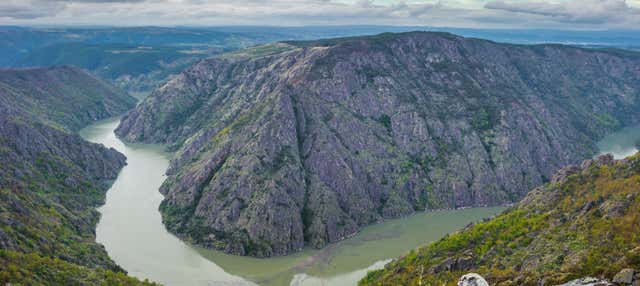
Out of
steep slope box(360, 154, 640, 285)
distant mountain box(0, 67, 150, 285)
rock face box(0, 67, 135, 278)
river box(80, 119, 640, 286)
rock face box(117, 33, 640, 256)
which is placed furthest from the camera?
rock face box(117, 33, 640, 256)

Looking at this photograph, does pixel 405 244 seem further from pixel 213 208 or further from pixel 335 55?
pixel 335 55

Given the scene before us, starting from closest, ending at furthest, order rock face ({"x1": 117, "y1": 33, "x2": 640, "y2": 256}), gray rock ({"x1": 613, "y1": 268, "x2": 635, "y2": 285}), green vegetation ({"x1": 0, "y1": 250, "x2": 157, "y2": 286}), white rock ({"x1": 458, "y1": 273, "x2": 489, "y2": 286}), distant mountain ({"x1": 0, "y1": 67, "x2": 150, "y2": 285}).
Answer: white rock ({"x1": 458, "y1": 273, "x2": 489, "y2": 286}) → gray rock ({"x1": 613, "y1": 268, "x2": 635, "y2": 285}) → green vegetation ({"x1": 0, "y1": 250, "x2": 157, "y2": 286}) → distant mountain ({"x1": 0, "y1": 67, "x2": 150, "y2": 285}) → rock face ({"x1": 117, "y1": 33, "x2": 640, "y2": 256})

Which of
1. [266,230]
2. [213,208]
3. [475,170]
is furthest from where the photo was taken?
[475,170]

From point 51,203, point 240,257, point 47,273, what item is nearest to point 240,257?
point 240,257

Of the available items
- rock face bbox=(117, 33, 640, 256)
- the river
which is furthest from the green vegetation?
rock face bbox=(117, 33, 640, 256)

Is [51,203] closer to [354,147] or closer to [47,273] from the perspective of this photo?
[47,273]

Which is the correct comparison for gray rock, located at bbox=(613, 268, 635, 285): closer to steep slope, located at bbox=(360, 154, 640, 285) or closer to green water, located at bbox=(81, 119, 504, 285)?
steep slope, located at bbox=(360, 154, 640, 285)

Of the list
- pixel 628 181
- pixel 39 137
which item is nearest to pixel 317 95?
pixel 39 137
